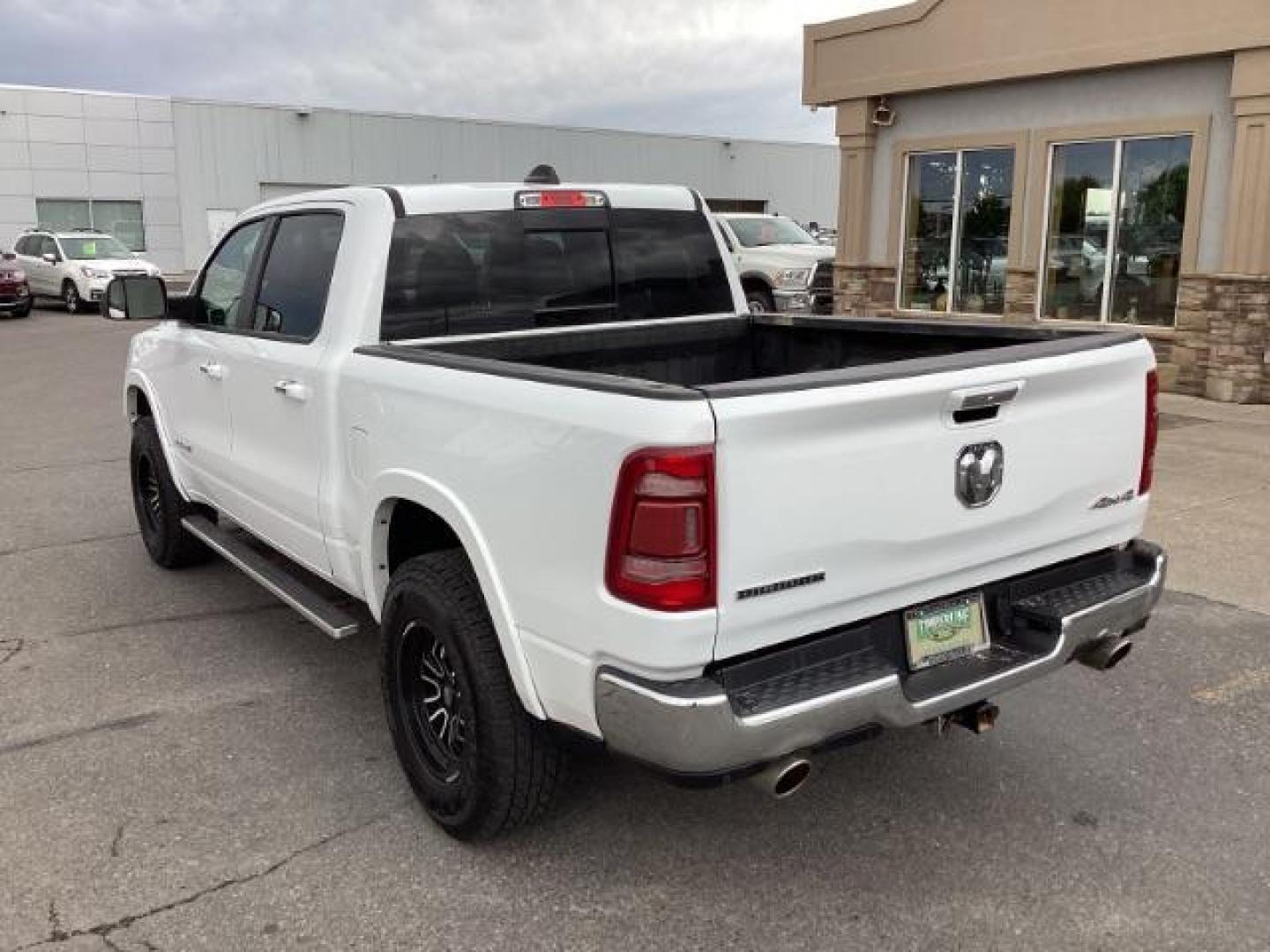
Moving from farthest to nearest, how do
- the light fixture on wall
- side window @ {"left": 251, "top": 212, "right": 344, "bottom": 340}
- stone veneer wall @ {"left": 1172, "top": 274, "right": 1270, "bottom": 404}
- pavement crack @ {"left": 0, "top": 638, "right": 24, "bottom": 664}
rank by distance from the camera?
the light fixture on wall < stone veneer wall @ {"left": 1172, "top": 274, "right": 1270, "bottom": 404} < pavement crack @ {"left": 0, "top": 638, "right": 24, "bottom": 664} < side window @ {"left": 251, "top": 212, "right": 344, "bottom": 340}

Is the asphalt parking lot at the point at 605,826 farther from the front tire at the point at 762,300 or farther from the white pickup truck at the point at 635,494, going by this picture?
the front tire at the point at 762,300

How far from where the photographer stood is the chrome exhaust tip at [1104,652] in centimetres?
335

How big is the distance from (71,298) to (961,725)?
26.5 meters

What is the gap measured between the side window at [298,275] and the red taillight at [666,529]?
6.38ft

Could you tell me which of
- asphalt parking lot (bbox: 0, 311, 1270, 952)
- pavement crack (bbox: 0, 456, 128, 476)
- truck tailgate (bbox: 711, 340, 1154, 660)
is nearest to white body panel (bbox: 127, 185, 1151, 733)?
truck tailgate (bbox: 711, 340, 1154, 660)

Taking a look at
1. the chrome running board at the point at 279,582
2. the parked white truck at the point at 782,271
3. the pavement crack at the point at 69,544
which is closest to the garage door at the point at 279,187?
the parked white truck at the point at 782,271

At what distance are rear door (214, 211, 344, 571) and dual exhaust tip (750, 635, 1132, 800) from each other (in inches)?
78.8

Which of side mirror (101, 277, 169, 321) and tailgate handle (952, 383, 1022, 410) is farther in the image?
side mirror (101, 277, 169, 321)

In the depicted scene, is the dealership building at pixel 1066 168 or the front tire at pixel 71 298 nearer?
the dealership building at pixel 1066 168

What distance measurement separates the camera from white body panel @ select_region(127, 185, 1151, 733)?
8.45ft

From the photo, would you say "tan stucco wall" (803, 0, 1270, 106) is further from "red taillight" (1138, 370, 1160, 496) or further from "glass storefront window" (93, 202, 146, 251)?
"glass storefront window" (93, 202, 146, 251)

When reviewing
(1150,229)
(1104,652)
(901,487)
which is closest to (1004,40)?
(1150,229)

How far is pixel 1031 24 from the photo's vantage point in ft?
41.3

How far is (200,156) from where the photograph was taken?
125 ft
